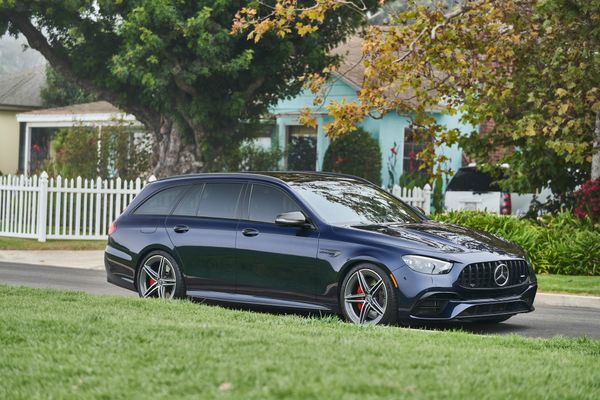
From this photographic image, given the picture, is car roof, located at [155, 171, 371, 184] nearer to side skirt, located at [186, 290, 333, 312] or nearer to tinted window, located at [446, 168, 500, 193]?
side skirt, located at [186, 290, 333, 312]

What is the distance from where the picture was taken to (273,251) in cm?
1187

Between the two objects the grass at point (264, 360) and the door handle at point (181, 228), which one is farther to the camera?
the door handle at point (181, 228)

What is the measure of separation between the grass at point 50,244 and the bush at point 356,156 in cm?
879

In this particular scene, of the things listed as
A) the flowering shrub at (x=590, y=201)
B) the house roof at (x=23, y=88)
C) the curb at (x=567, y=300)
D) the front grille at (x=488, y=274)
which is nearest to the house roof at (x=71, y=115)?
the house roof at (x=23, y=88)

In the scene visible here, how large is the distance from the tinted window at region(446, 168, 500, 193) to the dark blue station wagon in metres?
12.7

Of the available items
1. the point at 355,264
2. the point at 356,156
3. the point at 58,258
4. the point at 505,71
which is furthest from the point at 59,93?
the point at 355,264

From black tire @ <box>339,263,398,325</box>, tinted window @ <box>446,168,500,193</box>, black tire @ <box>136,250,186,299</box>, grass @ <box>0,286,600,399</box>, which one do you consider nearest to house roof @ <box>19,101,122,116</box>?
tinted window @ <box>446,168,500,193</box>

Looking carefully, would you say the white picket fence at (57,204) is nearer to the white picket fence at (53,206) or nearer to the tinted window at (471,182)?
the white picket fence at (53,206)

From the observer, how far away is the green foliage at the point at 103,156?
95.1 ft

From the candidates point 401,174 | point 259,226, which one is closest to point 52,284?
point 259,226

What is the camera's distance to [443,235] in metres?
11.5

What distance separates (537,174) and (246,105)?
8.63 m

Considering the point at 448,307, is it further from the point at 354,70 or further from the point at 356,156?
the point at 354,70

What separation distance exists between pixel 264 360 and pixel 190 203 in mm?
5918
